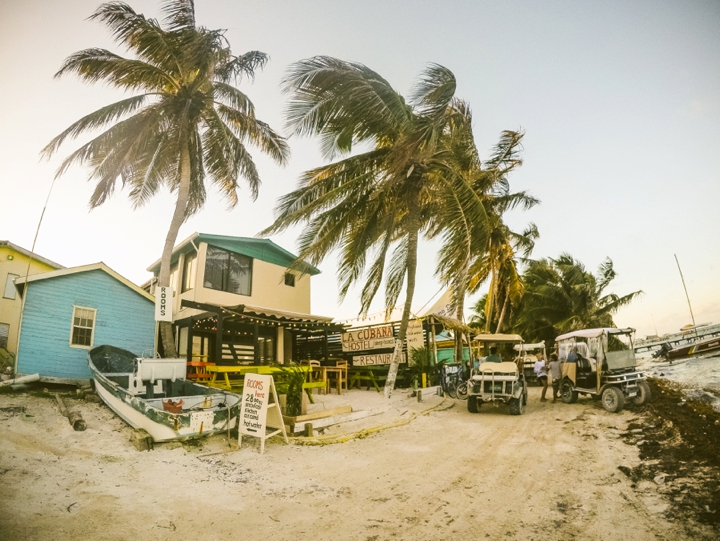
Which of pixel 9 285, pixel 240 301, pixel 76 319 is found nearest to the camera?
pixel 76 319

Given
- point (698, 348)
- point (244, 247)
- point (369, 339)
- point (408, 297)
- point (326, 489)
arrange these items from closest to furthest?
point (326, 489), point (408, 297), point (369, 339), point (244, 247), point (698, 348)

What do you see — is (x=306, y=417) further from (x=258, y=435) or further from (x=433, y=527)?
(x=433, y=527)

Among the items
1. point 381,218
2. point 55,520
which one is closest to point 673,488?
point 55,520

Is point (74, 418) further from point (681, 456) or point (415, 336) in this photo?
point (415, 336)

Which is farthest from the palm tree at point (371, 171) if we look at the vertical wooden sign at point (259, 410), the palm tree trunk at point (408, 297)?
the vertical wooden sign at point (259, 410)

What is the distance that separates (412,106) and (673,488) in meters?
9.81

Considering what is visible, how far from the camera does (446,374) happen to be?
591 inches

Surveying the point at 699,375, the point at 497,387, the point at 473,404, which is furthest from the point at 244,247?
the point at 699,375

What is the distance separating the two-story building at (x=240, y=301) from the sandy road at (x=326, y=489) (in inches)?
283

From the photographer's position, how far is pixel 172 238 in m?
13.2

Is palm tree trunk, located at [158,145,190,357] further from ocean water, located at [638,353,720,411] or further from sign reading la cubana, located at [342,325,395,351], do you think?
ocean water, located at [638,353,720,411]

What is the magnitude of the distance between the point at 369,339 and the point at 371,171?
724 cm

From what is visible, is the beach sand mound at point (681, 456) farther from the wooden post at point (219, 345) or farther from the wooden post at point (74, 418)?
the wooden post at point (219, 345)

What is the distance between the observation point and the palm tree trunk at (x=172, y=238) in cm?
1250
